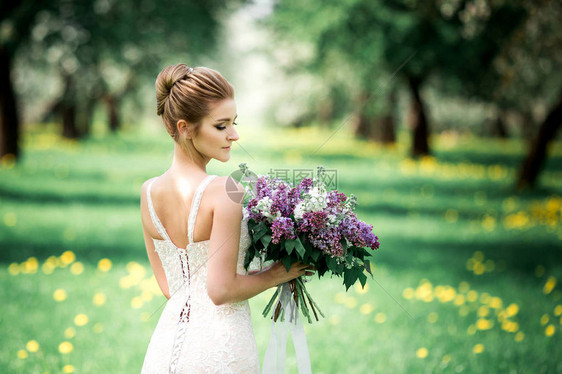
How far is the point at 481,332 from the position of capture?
5523 mm

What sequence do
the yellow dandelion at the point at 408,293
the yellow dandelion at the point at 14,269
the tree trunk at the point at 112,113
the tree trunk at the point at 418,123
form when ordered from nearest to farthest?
1. the yellow dandelion at the point at 408,293
2. the yellow dandelion at the point at 14,269
3. the tree trunk at the point at 418,123
4. the tree trunk at the point at 112,113

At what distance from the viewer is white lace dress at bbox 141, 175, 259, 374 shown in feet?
7.40

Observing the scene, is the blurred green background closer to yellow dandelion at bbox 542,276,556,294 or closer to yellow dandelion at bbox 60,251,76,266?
yellow dandelion at bbox 60,251,76,266

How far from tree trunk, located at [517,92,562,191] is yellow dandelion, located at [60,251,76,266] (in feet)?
33.0

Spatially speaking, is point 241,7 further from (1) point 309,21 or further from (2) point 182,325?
(2) point 182,325

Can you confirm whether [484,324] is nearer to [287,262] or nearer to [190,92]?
[287,262]

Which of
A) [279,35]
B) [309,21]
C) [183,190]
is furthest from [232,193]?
[279,35]

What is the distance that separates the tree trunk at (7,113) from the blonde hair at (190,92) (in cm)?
1529

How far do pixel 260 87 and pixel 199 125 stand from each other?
28416mm

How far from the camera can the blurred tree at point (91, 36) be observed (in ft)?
48.8

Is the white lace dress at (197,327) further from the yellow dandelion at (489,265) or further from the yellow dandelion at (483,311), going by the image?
the yellow dandelion at (489,265)

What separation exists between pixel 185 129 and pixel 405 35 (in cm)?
1595

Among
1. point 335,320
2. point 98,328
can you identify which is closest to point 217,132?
point 98,328

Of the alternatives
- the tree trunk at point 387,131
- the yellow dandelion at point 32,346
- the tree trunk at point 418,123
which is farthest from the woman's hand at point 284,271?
the tree trunk at point 387,131
